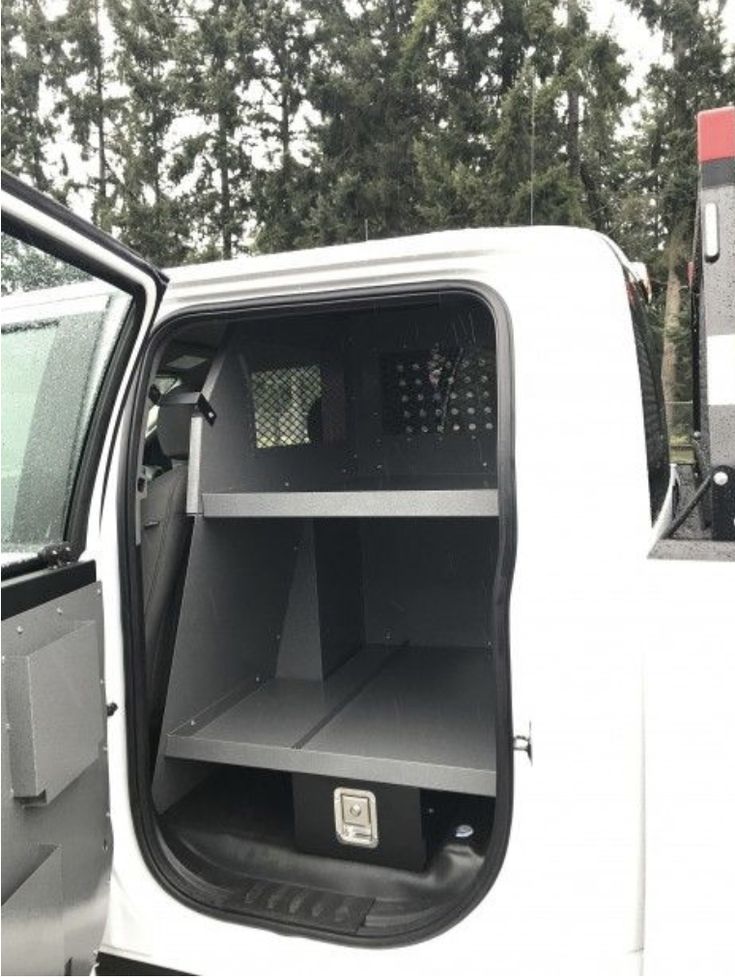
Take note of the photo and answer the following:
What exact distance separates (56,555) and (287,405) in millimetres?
1041

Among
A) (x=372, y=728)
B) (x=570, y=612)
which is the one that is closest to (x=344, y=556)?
(x=372, y=728)

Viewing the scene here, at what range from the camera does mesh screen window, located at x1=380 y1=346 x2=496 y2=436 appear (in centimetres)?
243

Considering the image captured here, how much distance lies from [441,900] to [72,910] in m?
0.70

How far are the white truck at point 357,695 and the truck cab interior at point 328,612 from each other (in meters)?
0.01

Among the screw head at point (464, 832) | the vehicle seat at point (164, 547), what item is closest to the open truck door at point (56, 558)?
the vehicle seat at point (164, 547)

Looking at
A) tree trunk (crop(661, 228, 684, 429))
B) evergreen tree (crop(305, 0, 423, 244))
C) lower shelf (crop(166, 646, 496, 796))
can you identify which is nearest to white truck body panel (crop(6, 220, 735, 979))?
lower shelf (crop(166, 646, 496, 796))

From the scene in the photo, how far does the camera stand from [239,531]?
2.17 meters

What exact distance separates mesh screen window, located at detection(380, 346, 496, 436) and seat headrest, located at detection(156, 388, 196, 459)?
2.90 feet

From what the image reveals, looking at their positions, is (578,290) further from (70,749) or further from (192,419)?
(70,749)

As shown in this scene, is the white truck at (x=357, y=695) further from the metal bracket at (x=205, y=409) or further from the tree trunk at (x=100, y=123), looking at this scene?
the tree trunk at (x=100, y=123)

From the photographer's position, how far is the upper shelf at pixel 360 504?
1.58m

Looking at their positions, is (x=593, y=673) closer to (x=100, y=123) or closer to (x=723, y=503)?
(x=723, y=503)

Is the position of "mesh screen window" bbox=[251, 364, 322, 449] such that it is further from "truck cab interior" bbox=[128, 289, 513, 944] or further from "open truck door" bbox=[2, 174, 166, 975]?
"open truck door" bbox=[2, 174, 166, 975]

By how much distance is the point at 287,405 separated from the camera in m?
2.33
